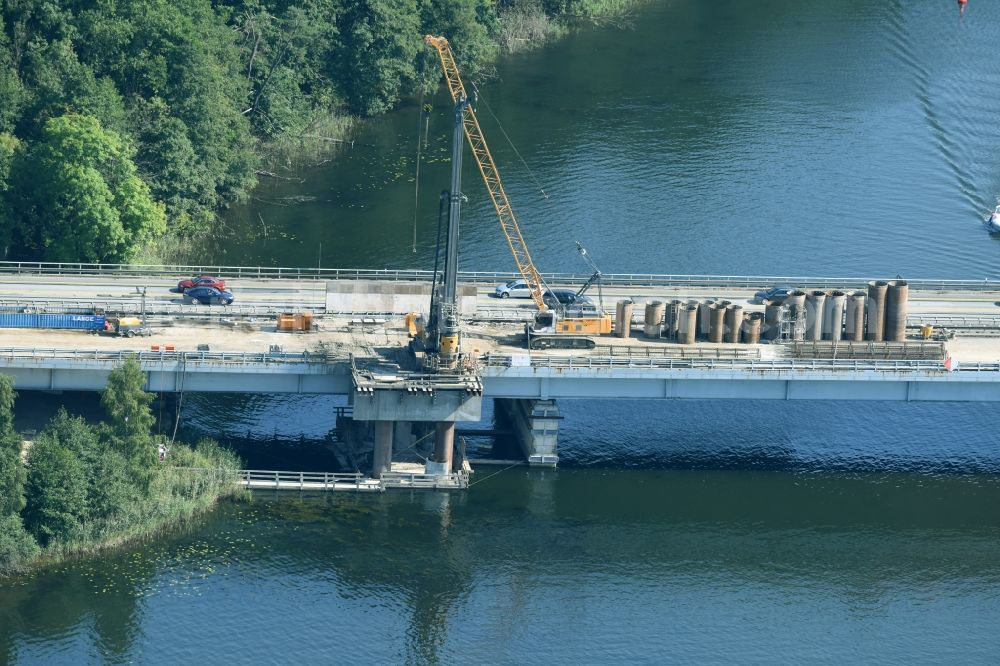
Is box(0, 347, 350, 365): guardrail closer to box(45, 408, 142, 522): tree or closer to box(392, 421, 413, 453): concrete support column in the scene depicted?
box(392, 421, 413, 453): concrete support column

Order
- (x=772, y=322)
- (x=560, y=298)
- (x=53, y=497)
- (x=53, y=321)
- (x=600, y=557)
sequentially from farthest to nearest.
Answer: (x=560, y=298) → (x=772, y=322) → (x=53, y=321) → (x=600, y=557) → (x=53, y=497)

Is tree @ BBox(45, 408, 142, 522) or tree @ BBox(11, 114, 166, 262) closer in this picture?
tree @ BBox(45, 408, 142, 522)

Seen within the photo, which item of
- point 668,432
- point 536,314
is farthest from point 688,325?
point 536,314

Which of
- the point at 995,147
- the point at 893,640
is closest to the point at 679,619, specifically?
the point at 893,640

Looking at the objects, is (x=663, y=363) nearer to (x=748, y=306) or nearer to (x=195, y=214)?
(x=748, y=306)

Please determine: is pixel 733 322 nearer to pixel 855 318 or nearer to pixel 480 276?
pixel 855 318

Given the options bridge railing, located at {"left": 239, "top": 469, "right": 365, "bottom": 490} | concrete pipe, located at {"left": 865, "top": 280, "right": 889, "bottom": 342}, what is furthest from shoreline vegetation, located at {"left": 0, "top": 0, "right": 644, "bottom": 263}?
concrete pipe, located at {"left": 865, "top": 280, "right": 889, "bottom": 342}

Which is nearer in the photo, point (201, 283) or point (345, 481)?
point (345, 481)
